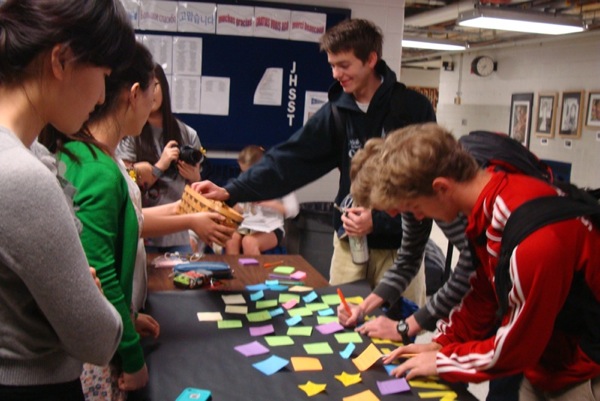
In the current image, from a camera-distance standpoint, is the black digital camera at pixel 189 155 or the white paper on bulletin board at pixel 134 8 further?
the white paper on bulletin board at pixel 134 8

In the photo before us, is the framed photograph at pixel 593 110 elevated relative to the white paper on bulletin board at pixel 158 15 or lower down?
lower down

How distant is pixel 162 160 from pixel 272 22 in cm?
176

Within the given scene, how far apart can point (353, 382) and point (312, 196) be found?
3.05m

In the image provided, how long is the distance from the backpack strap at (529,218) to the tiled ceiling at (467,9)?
479 cm

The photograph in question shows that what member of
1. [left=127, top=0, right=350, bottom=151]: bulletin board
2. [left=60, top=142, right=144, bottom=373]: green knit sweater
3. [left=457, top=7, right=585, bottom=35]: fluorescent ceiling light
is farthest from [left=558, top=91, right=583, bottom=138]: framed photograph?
[left=60, top=142, right=144, bottom=373]: green knit sweater

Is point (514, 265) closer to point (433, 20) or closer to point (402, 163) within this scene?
point (402, 163)

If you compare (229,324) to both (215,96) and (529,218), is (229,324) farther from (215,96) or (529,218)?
(215,96)

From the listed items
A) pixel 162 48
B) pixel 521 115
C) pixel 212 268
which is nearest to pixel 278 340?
pixel 212 268

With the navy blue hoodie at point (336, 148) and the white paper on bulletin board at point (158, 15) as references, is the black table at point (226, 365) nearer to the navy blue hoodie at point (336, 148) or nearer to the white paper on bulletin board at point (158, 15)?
the navy blue hoodie at point (336, 148)

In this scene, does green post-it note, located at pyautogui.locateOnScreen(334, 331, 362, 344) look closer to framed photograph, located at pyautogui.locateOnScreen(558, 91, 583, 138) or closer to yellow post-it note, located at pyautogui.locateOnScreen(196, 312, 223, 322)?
yellow post-it note, located at pyautogui.locateOnScreen(196, 312, 223, 322)

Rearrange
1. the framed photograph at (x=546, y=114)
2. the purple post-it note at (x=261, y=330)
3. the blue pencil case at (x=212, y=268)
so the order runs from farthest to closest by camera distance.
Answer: the framed photograph at (x=546, y=114) → the blue pencil case at (x=212, y=268) → the purple post-it note at (x=261, y=330)

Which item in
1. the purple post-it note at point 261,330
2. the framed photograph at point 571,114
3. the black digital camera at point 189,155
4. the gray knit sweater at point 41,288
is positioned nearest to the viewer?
the gray knit sweater at point 41,288

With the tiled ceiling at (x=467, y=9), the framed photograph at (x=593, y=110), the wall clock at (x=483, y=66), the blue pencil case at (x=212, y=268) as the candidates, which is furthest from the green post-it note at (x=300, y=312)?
the wall clock at (x=483, y=66)

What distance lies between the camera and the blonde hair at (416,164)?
4.36 ft
